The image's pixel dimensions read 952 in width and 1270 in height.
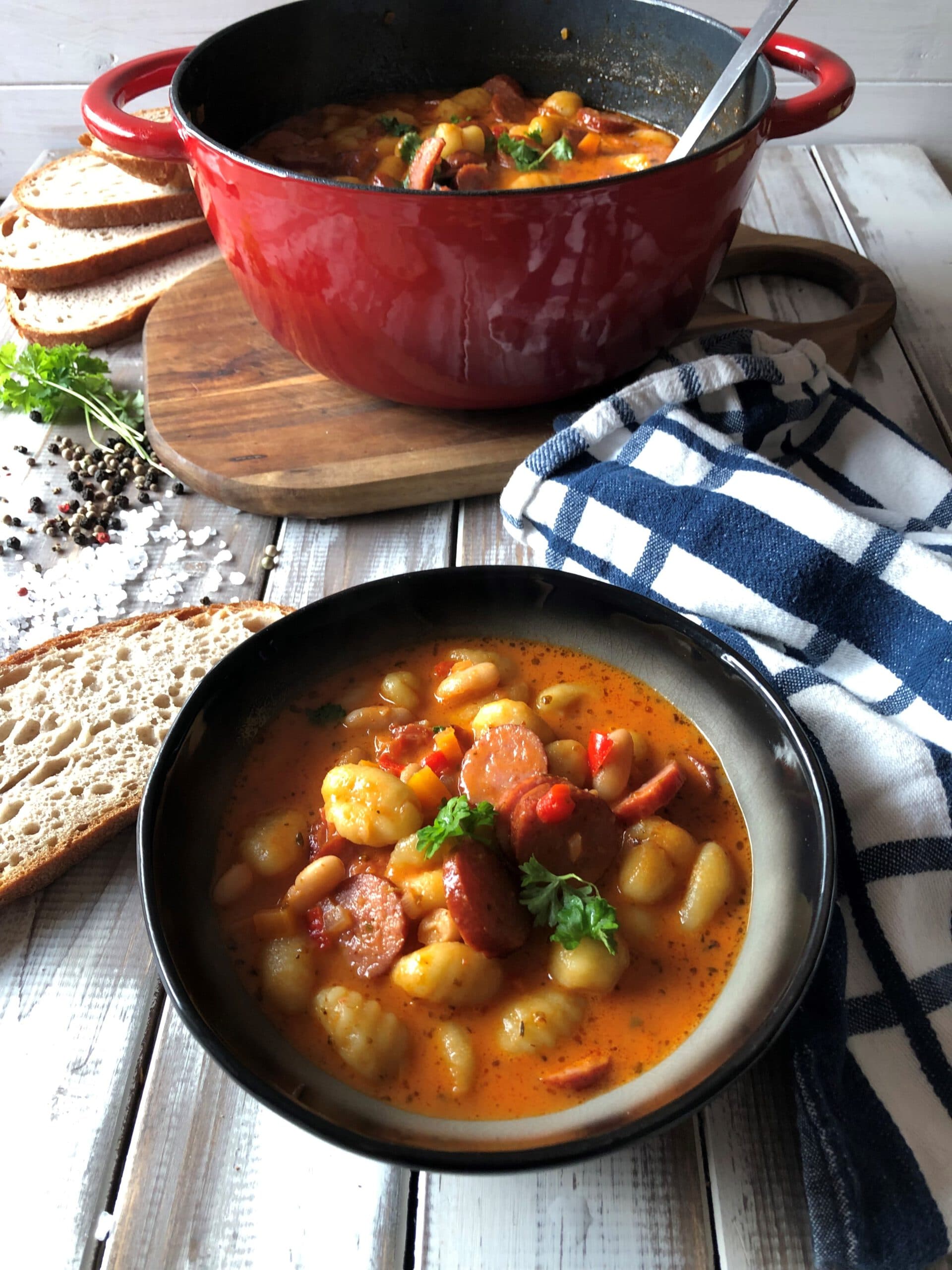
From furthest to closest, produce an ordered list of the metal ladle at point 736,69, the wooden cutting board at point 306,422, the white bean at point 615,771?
the wooden cutting board at point 306,422 < the metal ladle at point 736,69 < the white bean at point 615,771

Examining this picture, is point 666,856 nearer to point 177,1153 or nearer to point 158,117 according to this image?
point 177,1153

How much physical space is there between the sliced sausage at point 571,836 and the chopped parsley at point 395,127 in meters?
1.51

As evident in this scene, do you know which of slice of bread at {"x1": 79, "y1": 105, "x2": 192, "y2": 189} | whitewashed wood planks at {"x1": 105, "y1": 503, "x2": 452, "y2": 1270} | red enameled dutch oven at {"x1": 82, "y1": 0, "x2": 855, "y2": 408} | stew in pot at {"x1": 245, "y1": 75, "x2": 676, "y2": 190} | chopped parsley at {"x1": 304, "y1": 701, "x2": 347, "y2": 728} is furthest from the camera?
slice of bread at {"x1": 79, "y1": 105, "x2": 192, "y2": 189}

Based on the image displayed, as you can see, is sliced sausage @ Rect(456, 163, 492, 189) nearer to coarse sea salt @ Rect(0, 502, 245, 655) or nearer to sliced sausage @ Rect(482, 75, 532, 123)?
sliced sausage @ Rect(482, 75, 532, 123)

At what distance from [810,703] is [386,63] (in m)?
1.67

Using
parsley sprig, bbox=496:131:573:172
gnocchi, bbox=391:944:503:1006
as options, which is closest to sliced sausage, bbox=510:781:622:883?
gnocchi, bbox=391:944:503:1006

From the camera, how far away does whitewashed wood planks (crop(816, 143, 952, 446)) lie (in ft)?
7.47

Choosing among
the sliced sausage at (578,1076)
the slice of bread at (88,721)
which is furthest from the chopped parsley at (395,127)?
the sliced sausage at (578,1076)

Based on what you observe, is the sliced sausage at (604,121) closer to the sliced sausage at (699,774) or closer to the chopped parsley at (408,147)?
the chopped parsley at (408,147)

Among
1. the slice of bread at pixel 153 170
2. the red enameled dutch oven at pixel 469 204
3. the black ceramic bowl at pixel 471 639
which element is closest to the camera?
the black ceramic bowl at pixel 471 639

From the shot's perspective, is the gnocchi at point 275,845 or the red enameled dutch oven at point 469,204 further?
the red enameled dutch oven at point 469,204

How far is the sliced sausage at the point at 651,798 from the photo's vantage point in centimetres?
125

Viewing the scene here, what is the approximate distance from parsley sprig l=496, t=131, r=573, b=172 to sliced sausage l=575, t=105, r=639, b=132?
15 cm

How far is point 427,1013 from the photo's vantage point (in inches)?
43.2
